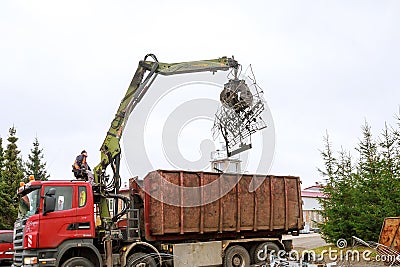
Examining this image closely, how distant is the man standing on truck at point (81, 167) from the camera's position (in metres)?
12.1

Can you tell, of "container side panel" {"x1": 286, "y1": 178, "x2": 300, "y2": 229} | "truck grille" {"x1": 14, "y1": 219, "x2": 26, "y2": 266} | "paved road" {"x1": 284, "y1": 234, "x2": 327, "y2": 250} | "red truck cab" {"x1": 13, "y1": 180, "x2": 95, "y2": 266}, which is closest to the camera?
"red truck cab" {"x1": 13, "y1": 180, "x2": 95, "y2": 266}

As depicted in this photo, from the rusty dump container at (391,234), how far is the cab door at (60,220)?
921 centimetres

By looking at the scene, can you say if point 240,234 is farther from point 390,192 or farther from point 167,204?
point 390,192

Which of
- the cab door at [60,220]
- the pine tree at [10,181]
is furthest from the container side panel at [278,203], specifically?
the pine tree at [10,181]

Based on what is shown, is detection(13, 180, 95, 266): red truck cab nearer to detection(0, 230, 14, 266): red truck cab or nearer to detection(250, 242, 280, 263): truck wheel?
detection(0, 230, 14, 266): red truck cab

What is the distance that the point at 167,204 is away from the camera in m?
12.5

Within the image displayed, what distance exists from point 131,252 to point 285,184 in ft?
18.2

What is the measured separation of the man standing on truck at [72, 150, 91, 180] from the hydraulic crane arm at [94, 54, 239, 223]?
0.37 m

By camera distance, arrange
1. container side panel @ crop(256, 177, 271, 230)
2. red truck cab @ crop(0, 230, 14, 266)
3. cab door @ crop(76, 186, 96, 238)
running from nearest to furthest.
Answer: cab door @ crop(76, 186, 96, 238) → container side panel @ crop(256, 177, 271, 230) → red truck cab @ crop(0, 230, 14, 266)

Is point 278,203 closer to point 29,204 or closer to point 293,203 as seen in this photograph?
point 293,203

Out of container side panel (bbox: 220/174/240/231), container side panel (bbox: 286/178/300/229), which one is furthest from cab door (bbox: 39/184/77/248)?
container side panel (bbox: 286/178/300/229)

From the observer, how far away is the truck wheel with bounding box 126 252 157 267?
39.2 feet

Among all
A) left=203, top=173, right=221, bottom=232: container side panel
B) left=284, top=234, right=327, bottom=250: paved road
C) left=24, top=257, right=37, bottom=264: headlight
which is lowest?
left=284, top=234, right=327, bottom=250: paved road

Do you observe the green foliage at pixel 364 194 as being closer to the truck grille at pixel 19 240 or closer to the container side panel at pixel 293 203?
the container side panel at pixel 293 203
